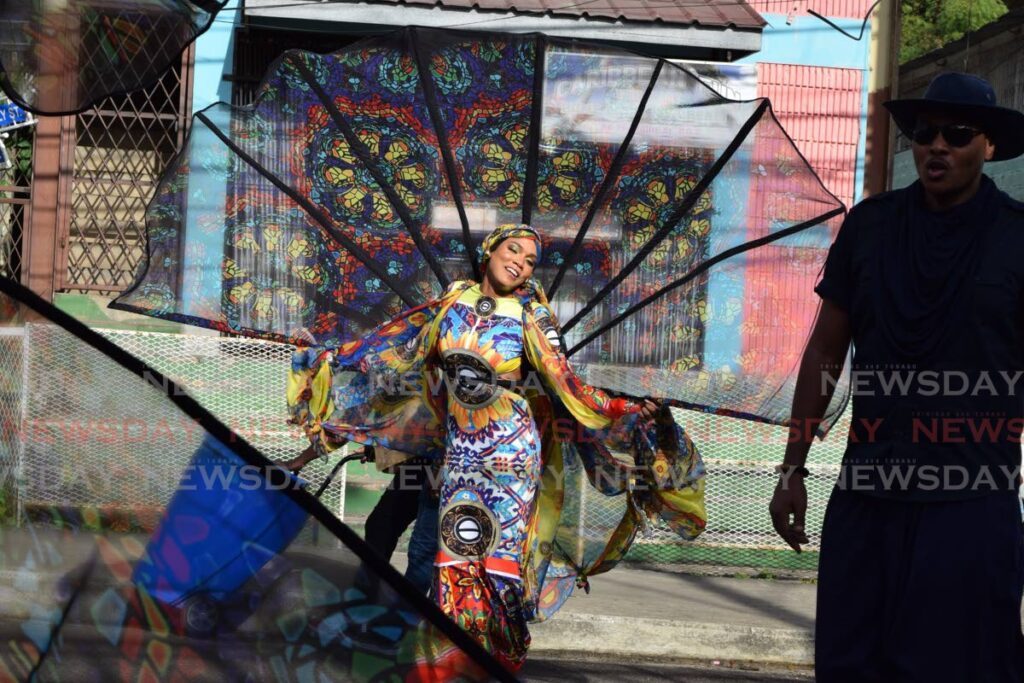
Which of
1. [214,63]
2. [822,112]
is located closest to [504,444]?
[214,63]

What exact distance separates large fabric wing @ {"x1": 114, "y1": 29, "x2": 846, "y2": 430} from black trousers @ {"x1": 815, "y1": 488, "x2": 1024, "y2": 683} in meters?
2.53

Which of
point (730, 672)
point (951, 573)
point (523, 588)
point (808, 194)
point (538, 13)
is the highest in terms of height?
point (538, 13)

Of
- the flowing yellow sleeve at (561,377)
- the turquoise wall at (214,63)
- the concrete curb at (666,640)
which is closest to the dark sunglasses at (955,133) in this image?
the flowing yellow sleeve at (561,377)

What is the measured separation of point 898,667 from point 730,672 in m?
3.84

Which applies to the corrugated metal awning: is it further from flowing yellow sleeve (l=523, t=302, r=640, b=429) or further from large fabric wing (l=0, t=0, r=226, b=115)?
large fabric wing (l=0, t=0, r=226, b=115)

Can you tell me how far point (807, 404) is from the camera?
3.69m

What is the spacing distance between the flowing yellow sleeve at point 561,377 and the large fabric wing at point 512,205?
0.29 m

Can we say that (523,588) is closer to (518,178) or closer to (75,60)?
(518,178)

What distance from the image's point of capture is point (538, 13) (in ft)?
40.8

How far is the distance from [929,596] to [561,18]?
9855 mm

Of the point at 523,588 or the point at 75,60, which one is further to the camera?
the point at 523,588

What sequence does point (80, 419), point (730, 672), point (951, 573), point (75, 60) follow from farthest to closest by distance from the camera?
point (730, 672)
point (75, 60)
point (951, 573)
point (80, 419)

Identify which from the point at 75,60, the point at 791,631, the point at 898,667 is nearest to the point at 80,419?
the point at 898,667

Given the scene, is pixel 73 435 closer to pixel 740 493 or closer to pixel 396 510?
pixel 396 510
